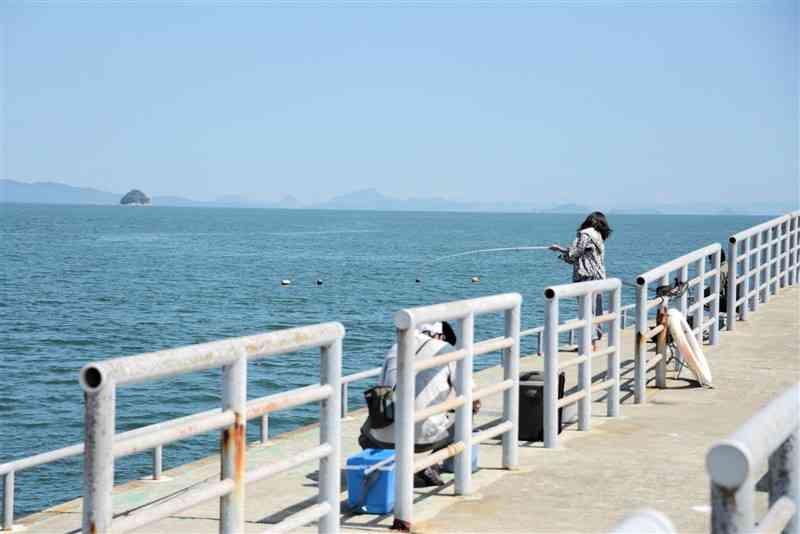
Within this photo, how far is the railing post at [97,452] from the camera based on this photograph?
4.62 metres

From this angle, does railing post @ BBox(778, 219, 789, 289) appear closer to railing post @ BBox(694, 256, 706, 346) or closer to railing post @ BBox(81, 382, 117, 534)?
railing post @ BBox(694, 256, 706, 346)

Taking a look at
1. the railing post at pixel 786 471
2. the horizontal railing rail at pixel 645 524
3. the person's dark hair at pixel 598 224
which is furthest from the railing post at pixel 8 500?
the person's dark hair at pixel 598 224

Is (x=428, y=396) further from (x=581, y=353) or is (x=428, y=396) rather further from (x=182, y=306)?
(x=182, y=306)

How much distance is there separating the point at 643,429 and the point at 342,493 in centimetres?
362

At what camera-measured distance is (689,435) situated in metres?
10.9

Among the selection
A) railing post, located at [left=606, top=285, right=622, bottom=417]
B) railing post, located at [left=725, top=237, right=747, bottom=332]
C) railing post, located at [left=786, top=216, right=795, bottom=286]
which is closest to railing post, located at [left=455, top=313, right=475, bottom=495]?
railing post, located at [left=606, top=285, right=622, bottom=417]

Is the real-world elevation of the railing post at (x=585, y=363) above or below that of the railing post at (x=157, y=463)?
above

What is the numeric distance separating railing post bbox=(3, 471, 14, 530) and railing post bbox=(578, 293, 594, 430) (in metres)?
4.53

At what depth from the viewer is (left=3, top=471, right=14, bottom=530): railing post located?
924 cm

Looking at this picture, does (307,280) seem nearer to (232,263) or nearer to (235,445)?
(232,263)

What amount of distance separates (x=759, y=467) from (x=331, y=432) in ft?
11.8

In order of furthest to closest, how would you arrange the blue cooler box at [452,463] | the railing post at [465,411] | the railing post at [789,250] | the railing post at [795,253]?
the railing post at [795,253]
the railing post at [789,250]
the blue cooler box at [452,463]
the railing post at [465,411]

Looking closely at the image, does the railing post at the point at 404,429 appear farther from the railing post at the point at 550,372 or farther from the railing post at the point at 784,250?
the railing post at the point at 784,250

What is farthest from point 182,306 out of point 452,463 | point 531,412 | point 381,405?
point 381,405
